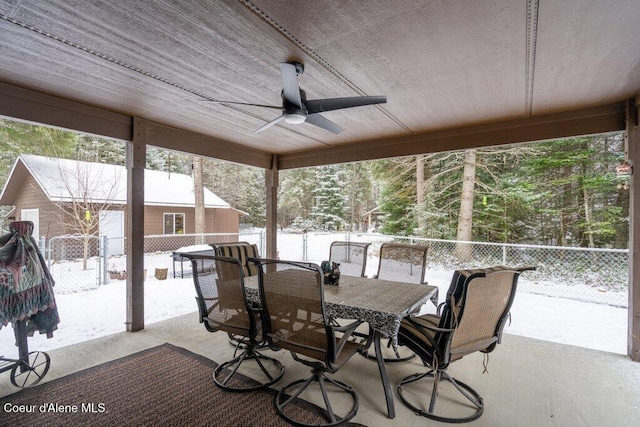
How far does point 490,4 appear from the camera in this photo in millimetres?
1674

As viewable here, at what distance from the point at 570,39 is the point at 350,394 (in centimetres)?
297

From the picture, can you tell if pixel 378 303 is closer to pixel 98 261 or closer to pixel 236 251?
pixel 236 251

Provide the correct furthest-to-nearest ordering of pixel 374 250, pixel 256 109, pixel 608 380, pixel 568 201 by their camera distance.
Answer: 1. pixel 374 250
2. pixel 568 201
3. pixel 256 109
4. pixel 608 380

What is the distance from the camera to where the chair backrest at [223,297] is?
233 cm

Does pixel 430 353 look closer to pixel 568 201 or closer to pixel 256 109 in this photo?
pixel 256 109

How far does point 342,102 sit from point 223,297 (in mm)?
1838

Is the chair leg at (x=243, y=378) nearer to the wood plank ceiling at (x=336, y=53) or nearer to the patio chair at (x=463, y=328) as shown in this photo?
the patio chair at (x=463, y=328)

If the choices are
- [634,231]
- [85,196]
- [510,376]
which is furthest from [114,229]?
[634,231]

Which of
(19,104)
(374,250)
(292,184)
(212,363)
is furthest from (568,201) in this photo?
(292,184)

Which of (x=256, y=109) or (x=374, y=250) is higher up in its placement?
(x=256, y=109)

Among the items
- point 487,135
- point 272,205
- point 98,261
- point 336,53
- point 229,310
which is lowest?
point 98,261

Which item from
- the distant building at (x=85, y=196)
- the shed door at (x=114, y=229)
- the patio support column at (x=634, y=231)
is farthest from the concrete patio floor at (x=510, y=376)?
the shed door at (x=114, y=229)

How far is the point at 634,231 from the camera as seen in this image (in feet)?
10.00

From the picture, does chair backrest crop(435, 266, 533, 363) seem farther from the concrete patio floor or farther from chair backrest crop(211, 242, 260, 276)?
chair backrest crop(211, 242, 260, 276)
